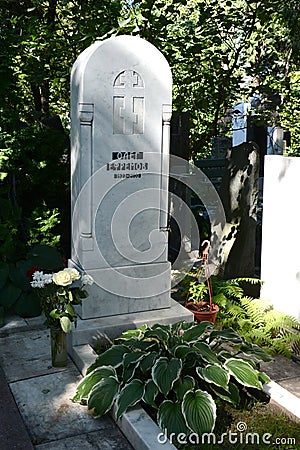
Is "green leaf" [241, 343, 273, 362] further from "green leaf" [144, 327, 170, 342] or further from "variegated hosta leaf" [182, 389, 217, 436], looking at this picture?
"variegated hosta leaf" [182, 389, 217, 436]

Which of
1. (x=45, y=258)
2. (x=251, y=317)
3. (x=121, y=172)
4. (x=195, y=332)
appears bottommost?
(x=251, y=317)

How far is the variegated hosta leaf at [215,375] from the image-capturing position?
351cm

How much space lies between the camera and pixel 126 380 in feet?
12.1

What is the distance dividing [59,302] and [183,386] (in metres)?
1.34

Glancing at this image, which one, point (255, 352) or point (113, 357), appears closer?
point (113, 357)

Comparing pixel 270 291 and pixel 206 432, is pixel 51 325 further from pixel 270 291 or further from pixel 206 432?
pixel 270 291

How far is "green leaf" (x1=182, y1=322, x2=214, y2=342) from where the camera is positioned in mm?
3998

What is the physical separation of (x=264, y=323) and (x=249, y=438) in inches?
72.9

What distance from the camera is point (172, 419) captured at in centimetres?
336

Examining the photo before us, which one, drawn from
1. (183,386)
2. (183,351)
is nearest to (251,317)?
(183,351)

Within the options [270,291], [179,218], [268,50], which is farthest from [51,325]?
[268,50]

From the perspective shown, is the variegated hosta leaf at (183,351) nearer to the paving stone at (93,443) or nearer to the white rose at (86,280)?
the paving stone at (93,443)

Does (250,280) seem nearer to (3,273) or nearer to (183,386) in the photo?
(183,386)

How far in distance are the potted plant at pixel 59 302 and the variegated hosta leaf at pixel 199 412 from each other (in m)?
1.27
